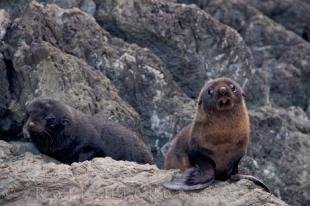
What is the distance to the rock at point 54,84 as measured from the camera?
12359 millimetres

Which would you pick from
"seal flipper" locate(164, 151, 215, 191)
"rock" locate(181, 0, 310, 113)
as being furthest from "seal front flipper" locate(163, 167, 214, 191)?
"rock" locate(181, 0, 310, 113)

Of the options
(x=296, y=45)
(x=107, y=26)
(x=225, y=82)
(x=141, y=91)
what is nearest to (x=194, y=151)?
(x=225, y=82)

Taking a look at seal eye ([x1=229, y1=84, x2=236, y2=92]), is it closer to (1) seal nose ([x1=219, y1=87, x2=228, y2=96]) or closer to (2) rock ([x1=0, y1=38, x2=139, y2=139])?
(1) seal nose ([x1=219, y1=87, x2=228, y2=96])

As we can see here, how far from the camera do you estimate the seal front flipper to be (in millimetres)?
8852

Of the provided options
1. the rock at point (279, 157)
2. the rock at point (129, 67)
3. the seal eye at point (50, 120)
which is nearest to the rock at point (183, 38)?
the rock at point (129, 67)

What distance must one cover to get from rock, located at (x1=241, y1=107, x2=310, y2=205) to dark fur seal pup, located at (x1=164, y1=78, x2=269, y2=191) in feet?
12.2

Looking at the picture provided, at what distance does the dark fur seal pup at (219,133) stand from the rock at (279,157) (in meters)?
3.73

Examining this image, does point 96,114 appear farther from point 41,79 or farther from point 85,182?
point 85,182

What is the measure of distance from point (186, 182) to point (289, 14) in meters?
10.5

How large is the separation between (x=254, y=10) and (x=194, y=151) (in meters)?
8.79

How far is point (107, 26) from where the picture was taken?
1488cm

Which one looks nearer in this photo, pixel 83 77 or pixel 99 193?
pixel 99 193

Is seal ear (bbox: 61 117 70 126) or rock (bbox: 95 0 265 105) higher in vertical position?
rock (bbox: 95 0 265 105)

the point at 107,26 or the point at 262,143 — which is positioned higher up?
the point at 107,26
